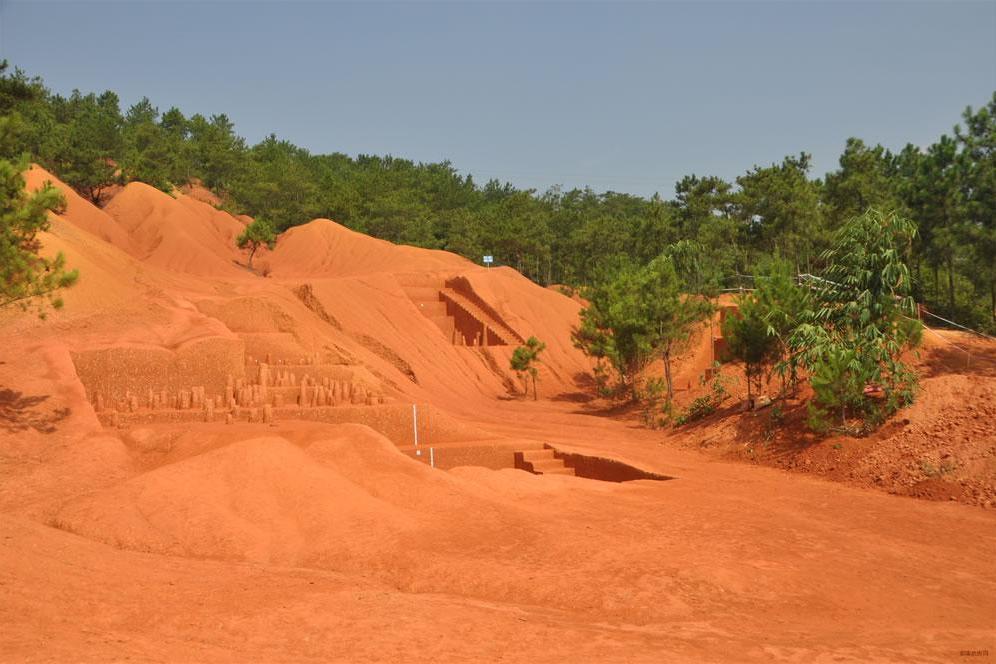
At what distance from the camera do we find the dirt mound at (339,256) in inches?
1428

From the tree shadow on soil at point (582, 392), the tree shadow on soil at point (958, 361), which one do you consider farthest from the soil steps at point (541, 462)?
the tree shadow on soil at point (582, 392)

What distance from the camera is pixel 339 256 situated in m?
37.5

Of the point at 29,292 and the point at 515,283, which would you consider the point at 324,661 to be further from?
the point at 515,283

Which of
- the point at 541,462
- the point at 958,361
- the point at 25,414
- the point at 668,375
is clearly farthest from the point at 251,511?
the point at 958,361

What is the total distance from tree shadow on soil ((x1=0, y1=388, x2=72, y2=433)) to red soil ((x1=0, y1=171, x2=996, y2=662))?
0.04m

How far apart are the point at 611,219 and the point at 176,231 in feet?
86.4

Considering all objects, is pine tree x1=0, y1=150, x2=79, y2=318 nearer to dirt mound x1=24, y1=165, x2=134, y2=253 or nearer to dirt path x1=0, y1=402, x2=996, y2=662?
dirt path x1=0, y1=402, x2=996, y2=662

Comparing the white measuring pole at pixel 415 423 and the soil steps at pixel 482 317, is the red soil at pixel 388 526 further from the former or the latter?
the soil steps at pixel 482 317

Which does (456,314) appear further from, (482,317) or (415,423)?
(415,423)

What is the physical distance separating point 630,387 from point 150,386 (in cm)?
1720

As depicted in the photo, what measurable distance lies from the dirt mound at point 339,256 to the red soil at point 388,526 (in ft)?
46.4

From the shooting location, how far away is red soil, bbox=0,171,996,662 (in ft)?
20.9

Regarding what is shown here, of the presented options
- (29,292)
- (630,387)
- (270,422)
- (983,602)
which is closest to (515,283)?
(630,387)

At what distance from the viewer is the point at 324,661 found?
5.55 metres
